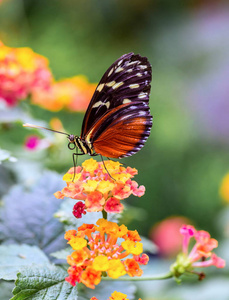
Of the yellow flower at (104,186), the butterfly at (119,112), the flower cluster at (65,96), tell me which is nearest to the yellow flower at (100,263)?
the yellow flower at (104,186)

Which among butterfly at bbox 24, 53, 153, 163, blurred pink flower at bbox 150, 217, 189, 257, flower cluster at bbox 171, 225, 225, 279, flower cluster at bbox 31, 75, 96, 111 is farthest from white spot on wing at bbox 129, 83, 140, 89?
blurred pink flower at bbox 150, 217, 189, 257

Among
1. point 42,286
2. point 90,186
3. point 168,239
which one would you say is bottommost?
point 168,239

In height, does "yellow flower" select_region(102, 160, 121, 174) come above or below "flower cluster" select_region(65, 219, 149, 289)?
above

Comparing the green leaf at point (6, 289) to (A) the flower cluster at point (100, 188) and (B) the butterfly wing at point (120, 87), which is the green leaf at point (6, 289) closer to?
(A) the flower cluster at point (100, 188)

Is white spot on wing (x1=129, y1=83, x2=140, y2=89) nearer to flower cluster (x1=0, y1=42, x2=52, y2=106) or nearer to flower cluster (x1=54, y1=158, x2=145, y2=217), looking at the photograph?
flower cluster (x1=54, y1=158, x2=145, y2=217)

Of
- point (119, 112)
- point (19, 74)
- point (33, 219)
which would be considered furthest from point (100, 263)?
point (19, 74)

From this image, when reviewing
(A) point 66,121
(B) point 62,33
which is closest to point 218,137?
(B) point 62,33

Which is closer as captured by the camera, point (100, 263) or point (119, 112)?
point (100, 263)

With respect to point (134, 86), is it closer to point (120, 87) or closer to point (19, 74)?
point (120, 87)
